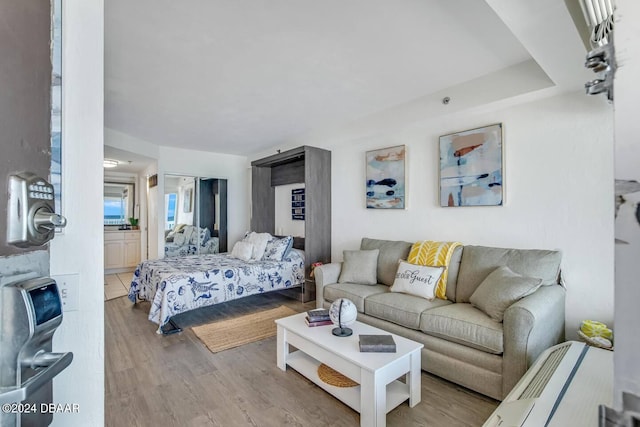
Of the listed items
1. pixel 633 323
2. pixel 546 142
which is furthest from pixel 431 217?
pixel 633 323

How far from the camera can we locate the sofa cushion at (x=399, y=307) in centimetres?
237

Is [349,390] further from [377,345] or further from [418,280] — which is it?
[418,280]

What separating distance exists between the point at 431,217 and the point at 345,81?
1.72 meters

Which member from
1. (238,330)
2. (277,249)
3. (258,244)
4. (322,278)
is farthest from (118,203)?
(322,278)

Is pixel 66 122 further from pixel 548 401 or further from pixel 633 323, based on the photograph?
pixel 548 401

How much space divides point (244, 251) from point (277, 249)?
1.75 ft

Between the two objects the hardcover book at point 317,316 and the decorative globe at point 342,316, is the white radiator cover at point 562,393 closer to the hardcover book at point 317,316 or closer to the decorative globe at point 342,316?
the decorative globe at point 342,316

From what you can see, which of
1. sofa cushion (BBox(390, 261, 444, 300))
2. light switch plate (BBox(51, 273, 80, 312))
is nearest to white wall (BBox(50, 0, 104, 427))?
light switch plate (BBox(51, 273, 80, 312))

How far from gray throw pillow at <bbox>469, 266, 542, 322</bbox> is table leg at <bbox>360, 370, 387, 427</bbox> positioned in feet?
3.32

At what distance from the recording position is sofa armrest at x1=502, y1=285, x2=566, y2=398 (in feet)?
5.88

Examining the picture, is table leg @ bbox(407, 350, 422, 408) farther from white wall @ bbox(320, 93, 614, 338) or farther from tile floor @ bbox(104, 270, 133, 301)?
tile floor @ bbox(104, 270, 133, 301)

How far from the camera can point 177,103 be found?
3.27 metres

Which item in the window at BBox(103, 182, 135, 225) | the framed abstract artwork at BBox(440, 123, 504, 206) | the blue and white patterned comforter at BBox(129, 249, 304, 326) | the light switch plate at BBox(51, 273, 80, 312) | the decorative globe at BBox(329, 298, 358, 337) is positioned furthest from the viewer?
the window at BBox(103, 182, 135, 225)

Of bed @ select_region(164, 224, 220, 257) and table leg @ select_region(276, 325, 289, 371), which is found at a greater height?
bed @ select_region(164, 224, 220, 257)
